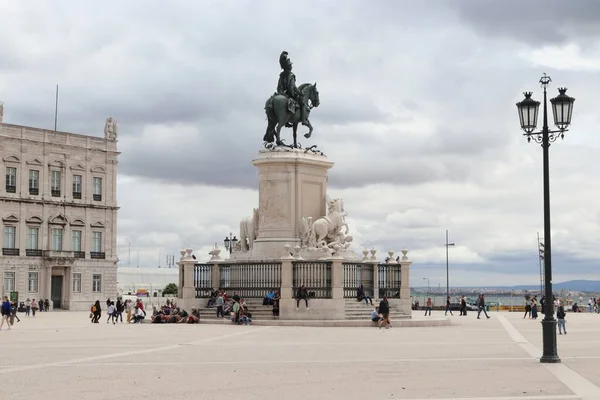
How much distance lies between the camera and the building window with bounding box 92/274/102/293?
3238 inches

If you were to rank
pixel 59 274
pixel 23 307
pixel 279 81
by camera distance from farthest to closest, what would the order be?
pixel 59 274 < pixel 23 307 < pixel 279 81

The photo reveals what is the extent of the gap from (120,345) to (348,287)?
1489 cm

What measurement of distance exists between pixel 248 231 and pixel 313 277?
492 centimetres

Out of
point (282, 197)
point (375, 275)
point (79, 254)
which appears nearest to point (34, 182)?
point (79, 254)

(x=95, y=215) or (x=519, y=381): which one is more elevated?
(x=95, y=215)

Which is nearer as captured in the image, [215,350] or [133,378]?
[133,378]

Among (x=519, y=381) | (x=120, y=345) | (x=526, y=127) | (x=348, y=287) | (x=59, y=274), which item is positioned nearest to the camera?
(x=519, y=381)

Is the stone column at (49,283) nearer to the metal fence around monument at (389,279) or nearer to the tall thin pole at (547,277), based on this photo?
the metal fence around monument at (389,279)

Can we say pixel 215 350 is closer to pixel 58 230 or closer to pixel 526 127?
pixel 526 127

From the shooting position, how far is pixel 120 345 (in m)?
24.6

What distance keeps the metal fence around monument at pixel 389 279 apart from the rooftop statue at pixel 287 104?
6232 millimetres

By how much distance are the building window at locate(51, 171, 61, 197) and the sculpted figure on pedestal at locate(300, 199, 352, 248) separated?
150ft

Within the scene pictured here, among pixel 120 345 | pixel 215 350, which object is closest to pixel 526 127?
pixel 215 350

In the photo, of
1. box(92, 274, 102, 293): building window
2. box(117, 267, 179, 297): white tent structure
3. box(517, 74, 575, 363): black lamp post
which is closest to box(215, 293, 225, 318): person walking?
box(517, 74, 575, 363): black lamp post
